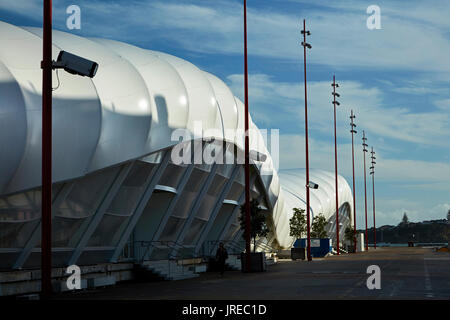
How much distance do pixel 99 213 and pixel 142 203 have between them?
11.3 ft

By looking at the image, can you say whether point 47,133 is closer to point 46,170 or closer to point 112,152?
point 46,170

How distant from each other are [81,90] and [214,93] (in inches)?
512

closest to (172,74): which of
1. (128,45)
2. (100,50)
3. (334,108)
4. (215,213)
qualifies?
(128,45)

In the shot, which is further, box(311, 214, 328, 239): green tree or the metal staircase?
box(311, 214, 328, 239): green tree

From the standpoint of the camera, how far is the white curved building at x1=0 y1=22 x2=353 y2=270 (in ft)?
74.4

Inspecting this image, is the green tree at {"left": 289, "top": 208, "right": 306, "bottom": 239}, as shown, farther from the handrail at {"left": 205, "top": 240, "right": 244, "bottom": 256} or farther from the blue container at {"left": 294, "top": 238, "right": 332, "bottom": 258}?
the handrail at {"left": 205, "top": 240, "right": 244, "bottom": 256}

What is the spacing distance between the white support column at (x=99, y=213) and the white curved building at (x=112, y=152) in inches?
1.6

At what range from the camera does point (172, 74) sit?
108ft

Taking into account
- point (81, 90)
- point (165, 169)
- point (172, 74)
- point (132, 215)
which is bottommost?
point (132, 215)

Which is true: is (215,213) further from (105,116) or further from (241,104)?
(105,116)

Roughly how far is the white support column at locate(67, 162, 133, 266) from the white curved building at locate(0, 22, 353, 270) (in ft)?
0.13

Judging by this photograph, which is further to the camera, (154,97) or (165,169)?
(165,169)

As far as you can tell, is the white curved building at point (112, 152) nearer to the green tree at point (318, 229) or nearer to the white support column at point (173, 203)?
the white support column at point (173, 203)

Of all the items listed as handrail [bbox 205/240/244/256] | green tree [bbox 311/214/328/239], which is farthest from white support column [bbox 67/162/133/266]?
green tree [bbox 311/214/328/239]
